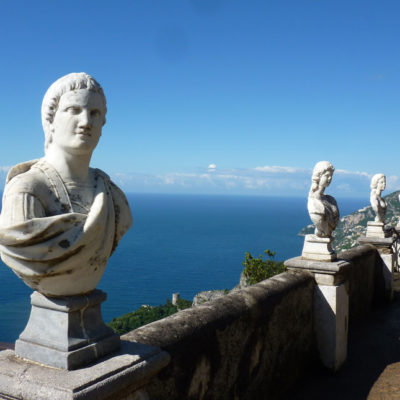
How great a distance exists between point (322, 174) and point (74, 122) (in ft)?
11.7

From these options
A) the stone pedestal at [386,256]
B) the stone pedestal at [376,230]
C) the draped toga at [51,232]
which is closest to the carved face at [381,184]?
the stone pedestal at [376,230]

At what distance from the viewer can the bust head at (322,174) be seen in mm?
4938

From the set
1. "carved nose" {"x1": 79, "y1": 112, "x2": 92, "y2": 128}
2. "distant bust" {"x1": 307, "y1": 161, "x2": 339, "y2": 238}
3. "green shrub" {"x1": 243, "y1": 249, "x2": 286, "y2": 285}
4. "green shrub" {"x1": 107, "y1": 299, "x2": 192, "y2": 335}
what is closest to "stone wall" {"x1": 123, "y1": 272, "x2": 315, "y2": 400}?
"distant bust" {"x1": 307, "y1": 161, "x2": 339, "y2": 238}

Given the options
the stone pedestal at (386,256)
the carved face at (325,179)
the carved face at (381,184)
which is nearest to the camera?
the carved face at (325,179)

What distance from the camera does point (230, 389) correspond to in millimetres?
3408

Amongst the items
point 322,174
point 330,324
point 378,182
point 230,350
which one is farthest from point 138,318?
point 230,350

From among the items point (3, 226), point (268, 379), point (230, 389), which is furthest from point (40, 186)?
point (268, 379)

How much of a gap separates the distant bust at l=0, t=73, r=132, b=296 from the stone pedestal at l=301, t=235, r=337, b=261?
3.48m

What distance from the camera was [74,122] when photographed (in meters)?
2.00

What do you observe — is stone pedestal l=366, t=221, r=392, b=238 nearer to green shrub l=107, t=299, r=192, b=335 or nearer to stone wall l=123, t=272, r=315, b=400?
stone wall l=123, t=272, r=315, b=400

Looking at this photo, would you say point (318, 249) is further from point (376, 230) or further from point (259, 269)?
point (259, 269)

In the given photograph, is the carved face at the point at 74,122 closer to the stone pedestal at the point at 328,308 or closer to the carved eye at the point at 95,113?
the carved eye at the point at 95,113

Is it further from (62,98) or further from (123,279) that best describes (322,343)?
(123,279)

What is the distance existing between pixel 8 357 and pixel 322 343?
3.91 m
